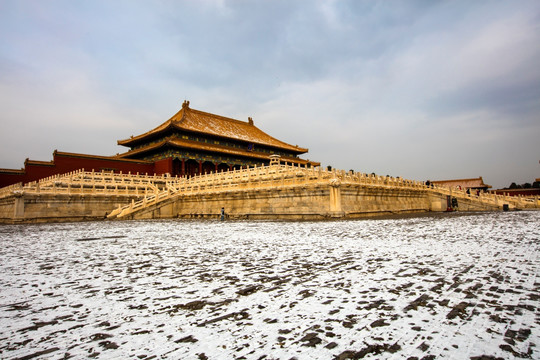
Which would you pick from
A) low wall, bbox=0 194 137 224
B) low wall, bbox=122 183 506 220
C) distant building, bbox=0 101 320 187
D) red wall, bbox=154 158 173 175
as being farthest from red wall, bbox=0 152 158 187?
low wall, bbox=122 183 506 220

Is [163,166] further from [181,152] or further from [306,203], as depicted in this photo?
[306,203]

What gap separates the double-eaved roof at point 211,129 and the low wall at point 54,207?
54.6 feet

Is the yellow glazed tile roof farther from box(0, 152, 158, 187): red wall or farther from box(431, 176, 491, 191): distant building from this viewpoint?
box(431, 176, 491, 191): distant building

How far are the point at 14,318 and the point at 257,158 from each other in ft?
142

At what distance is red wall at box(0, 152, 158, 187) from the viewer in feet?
104

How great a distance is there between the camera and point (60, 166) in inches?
1305

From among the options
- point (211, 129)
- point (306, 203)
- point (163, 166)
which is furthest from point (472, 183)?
point (163, 166)

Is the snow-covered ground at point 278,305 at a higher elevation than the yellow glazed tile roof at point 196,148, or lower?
lower

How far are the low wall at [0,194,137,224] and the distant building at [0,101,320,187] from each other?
10027 millimetres

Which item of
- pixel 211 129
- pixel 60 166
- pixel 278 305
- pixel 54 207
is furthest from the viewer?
pixel 211 129

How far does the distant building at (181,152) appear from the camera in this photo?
33.1 meters

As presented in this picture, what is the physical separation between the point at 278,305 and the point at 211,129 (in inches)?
1712

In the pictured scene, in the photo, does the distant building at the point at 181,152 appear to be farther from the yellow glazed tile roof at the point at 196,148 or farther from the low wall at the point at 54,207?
the low wall at the point at 54,207

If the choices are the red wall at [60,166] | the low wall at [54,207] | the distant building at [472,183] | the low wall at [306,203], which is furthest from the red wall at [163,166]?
the distant building at [472,183]
